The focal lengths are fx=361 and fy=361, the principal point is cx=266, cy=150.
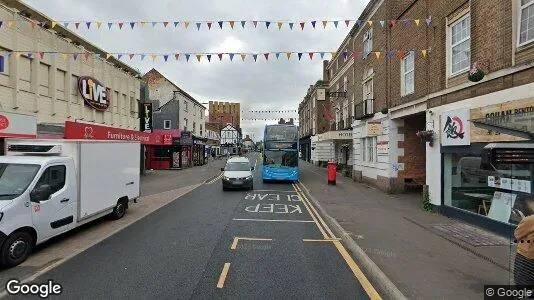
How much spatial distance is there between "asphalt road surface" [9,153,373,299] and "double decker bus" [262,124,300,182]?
1249 cm

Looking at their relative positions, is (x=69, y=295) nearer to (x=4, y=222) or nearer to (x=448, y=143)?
(x=4, y=222)

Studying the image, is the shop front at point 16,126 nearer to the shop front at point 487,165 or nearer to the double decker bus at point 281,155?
the double decker bus at point 281,155

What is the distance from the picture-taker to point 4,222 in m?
6.42

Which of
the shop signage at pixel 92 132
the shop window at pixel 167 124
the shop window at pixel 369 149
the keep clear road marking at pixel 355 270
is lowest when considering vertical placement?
the keep clear road marking at pixel 355 270

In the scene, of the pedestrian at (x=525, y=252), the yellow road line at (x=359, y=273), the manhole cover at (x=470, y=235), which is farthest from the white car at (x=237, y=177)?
the pedestrian at (x=525, y=252)

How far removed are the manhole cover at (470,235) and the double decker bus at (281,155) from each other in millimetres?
14125

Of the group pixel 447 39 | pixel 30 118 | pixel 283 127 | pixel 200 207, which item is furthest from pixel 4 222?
pixel 283 127

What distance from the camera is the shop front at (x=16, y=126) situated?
496 inches

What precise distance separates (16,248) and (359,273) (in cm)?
632

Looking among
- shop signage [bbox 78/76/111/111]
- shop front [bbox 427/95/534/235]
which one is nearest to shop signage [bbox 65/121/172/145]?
shop signage [bbox 78/76/111/111]

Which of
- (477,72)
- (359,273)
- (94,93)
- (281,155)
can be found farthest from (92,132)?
(281,155)

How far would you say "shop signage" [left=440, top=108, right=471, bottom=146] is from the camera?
34.9ft

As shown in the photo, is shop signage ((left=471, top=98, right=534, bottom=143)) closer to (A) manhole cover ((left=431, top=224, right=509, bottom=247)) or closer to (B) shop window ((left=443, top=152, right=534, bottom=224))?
(B) shop window ((left=443, top=152, right=534, bottom=224))

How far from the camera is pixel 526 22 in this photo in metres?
8.64
